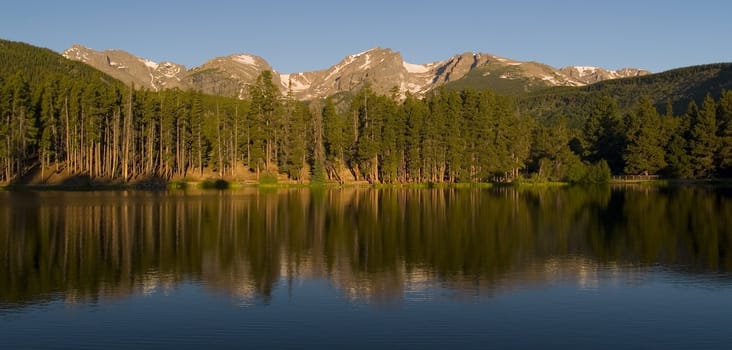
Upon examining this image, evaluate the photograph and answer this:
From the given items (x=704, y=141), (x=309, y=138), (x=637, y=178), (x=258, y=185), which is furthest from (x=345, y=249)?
(x=637, y=178)

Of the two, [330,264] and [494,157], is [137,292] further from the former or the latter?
[494,157]

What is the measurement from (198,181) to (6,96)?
117ft

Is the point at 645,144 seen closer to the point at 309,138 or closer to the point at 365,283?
the point at 309,138

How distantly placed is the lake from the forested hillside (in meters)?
70.7

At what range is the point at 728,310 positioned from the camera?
73.8 ft

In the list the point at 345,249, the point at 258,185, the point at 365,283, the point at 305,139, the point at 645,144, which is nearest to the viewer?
the point at 365,283

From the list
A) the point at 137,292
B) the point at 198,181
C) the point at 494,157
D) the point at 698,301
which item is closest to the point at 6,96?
the point at 198,181

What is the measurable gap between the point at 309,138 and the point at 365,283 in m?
111

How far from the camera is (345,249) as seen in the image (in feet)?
123

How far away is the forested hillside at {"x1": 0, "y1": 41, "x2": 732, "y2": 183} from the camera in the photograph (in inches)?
4683

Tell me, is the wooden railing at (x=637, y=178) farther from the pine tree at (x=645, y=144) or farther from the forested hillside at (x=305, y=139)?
the forested hillside at (x=305, y=139)

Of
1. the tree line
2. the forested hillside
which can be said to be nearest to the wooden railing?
the tree line

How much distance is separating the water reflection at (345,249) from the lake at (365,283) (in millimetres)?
146

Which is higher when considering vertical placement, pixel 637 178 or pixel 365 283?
pixel 637 178
